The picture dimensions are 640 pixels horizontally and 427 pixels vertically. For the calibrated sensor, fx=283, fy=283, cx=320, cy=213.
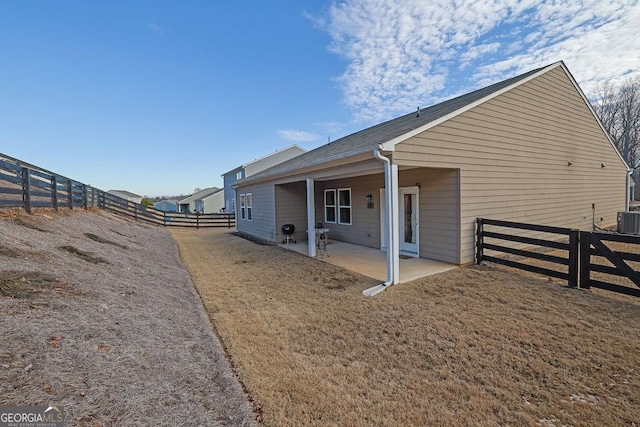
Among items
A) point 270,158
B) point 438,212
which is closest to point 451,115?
point 438,212

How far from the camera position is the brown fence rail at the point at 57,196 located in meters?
7.42

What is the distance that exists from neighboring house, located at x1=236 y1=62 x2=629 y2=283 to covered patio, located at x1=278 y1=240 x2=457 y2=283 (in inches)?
15.1

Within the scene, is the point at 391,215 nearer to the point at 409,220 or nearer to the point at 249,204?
the point at 409,220

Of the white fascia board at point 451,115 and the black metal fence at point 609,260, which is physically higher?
the white fascia board at point 451,115

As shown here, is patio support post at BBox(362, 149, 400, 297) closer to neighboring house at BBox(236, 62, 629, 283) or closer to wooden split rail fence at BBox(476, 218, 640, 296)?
neighboring house at BBox(236, 62, 629, 283)

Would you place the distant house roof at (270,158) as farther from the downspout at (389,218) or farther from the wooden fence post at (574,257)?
the wooden fence post at (574,257)

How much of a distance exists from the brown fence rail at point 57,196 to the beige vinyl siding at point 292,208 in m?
7.48

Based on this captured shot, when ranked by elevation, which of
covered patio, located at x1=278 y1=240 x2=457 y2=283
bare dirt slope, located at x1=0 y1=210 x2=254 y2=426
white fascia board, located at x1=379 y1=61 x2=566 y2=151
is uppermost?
white fascia board, located at x1=379 y1=61 x2=566 y2=151

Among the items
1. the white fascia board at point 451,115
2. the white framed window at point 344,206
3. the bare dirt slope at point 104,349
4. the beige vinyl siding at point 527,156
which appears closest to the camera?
the bare dirt slope at point 104,349

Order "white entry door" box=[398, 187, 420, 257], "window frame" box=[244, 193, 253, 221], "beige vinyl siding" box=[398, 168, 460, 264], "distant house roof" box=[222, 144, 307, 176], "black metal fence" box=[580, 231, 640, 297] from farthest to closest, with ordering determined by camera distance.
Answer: "distant house roof" box=[222, 144, 307, 176]
"window frame" box=[244, 193, 253, 221]
"white entry door" box=[398, 187, 420, 257]
"beige vinyl siding" box=[398, 168, 460, 264]
"black metal fence" box=[580, 231, 640, 297]

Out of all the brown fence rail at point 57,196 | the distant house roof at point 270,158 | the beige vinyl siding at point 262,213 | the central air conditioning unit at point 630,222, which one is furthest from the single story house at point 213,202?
the central air conditioning unit at point 630,222

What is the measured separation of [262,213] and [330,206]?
11.0ft

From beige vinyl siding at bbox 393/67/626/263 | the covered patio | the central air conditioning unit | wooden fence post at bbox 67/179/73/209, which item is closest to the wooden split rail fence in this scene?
beige vinyl siding at bbox 393/67/626/263

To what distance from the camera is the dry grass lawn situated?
235 cm
